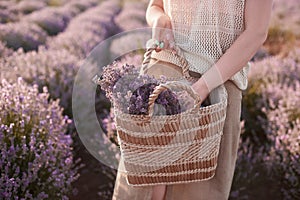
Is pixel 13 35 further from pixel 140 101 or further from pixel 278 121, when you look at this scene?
pixel 140 101

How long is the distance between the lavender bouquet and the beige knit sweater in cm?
31

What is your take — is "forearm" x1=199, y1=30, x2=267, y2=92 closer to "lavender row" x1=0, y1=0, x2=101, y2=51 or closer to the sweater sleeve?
the sweater sleeve

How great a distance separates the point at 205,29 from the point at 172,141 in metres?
0.52

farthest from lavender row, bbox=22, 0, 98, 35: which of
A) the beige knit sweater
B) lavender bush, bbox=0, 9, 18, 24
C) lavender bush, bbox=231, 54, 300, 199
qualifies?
the beige knit sweater

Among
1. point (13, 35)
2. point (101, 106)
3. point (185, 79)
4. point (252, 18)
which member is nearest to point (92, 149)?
point (101, 106)

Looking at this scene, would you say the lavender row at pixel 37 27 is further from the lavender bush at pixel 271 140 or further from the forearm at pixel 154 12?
the forearm at pixel 154 12

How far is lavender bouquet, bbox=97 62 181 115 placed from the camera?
168 cm

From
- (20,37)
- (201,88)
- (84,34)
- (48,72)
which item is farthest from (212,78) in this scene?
(84,34)

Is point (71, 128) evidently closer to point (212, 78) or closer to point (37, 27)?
point (212, 78)

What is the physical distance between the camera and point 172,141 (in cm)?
174

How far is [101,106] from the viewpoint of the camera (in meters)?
4.28

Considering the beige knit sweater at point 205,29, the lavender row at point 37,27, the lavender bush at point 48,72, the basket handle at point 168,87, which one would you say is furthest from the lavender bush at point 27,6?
the basket handle at point 168,87

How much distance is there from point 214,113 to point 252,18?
384mm

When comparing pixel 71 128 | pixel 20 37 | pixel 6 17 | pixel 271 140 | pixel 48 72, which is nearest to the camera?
pixel 71 128
